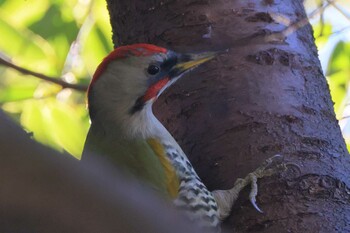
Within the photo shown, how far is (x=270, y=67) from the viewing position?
5.95ft

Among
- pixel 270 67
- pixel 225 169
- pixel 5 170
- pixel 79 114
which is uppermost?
pixel 79 114

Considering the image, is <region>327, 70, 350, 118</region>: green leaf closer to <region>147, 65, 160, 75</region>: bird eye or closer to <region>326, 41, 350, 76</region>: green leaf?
<region>326, 41, 350, 76</region>: green leaf

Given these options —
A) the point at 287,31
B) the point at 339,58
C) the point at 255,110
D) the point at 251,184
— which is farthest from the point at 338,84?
the point at 251,184

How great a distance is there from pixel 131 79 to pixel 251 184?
2.03 feet

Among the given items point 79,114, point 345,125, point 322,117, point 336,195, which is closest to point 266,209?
point 336,195

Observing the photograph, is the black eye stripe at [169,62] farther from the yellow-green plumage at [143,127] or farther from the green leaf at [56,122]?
the green leaf at [56,122]

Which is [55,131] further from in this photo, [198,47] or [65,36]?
[198,47]

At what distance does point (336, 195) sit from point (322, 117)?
274 mm

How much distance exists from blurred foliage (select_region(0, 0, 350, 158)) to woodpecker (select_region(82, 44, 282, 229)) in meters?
0.35

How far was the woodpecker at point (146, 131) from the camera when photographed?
1.77 metres

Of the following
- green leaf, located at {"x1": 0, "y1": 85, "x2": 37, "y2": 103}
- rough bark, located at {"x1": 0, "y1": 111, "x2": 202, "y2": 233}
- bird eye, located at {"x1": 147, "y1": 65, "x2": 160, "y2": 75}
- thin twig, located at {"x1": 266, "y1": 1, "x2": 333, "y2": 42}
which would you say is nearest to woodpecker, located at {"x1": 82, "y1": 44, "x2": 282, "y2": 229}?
bird eye, located at {"x1": 147, "y1": 65, "x2": 160, "y2": 75}

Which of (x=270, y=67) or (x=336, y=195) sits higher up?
(x=270, y=67)

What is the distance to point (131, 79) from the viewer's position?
2039 millimetres

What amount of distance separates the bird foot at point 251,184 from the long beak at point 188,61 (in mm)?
361
